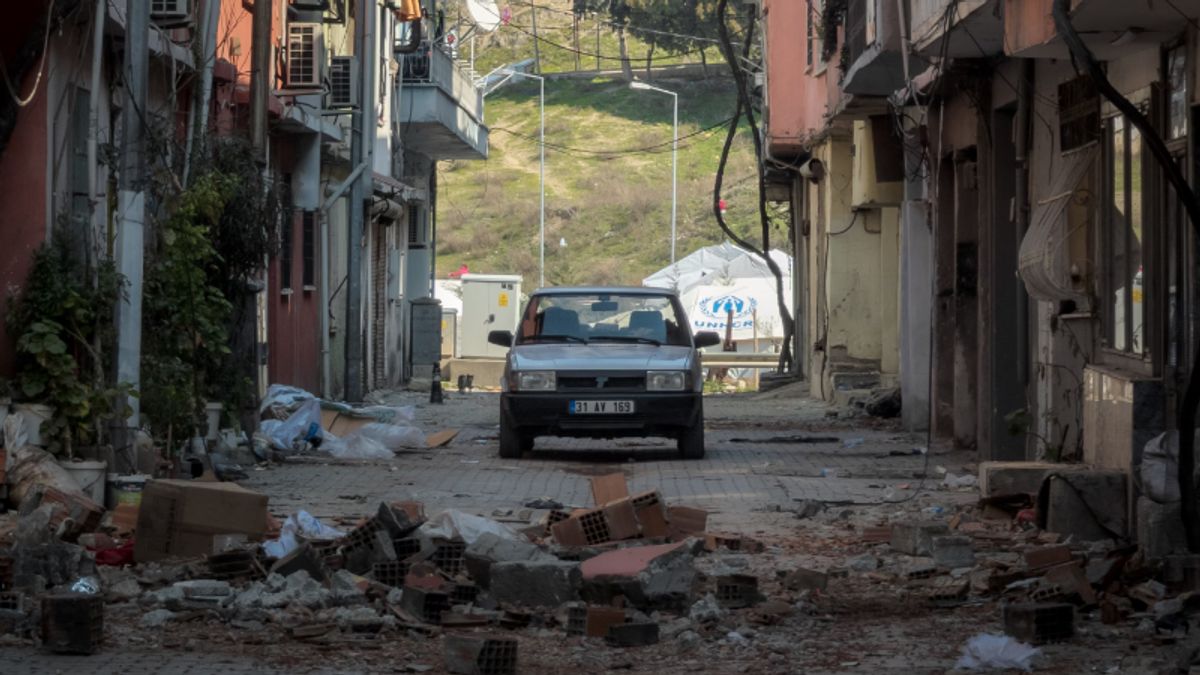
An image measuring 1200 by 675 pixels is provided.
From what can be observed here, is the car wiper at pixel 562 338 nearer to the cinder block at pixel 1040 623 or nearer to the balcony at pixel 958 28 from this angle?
the balcony at pixel 958 28

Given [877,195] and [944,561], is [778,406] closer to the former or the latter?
[877,195]

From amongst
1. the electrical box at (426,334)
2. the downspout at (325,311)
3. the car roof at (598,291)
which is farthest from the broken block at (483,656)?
the electrical box at (426,334)

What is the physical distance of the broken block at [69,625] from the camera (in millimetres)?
7328

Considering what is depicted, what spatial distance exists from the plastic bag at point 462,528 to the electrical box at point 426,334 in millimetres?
22283

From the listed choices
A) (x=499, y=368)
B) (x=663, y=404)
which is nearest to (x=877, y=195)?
(x=663, y=404)

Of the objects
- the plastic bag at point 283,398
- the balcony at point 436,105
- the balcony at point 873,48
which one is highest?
the balcony at point 436,105

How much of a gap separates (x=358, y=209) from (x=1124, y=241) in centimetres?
1494

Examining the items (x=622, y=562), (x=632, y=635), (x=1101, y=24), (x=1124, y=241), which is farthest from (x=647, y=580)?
(x=1124, y=241)

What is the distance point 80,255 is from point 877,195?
1231 cm

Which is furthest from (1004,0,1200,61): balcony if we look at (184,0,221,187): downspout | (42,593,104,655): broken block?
(184,0,221,187): downspout

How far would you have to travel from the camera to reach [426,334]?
109ft

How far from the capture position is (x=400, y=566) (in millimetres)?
9109

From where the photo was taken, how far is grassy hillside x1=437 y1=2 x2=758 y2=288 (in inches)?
2852

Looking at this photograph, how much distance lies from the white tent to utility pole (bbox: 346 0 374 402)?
2516cm
